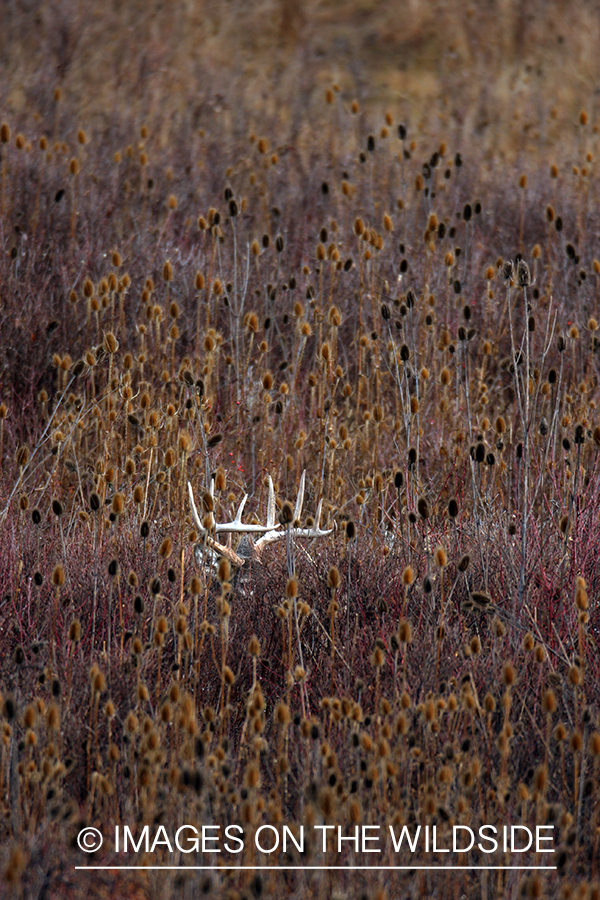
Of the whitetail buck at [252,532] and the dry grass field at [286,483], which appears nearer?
the dry grass field at [286,483]

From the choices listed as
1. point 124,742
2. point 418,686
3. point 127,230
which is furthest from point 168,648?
point 127,230

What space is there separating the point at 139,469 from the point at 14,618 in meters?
1.34

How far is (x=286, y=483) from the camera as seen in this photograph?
3.65 metres

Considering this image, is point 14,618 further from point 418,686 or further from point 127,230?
point 127,230

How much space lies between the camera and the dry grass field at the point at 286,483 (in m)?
2.03

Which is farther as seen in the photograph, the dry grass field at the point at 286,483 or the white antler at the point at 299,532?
the white antler at the point at 299,532

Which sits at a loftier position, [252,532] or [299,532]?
[299,532]

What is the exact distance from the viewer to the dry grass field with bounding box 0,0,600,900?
6.65ft

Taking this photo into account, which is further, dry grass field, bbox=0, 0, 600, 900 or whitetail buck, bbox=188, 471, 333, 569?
whitetail buck, bbox=188, 471, 333, 569

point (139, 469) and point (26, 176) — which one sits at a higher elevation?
point (26, 176)

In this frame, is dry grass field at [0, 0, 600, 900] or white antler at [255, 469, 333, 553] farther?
white antler at [255, 469, 333, 553]

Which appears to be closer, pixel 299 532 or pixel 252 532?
pixel 299 532

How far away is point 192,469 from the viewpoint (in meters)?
4.05

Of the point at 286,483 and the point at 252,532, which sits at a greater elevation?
the point at 286,483
